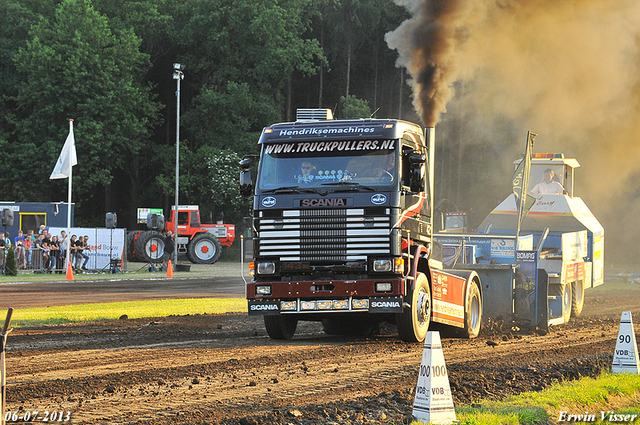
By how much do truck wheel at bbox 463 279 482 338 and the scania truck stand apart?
182 centimetres

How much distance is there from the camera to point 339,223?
11953mm

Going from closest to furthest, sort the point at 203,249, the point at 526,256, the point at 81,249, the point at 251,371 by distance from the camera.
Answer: the point at 251,371 < the point at 526,256 < the point at 81,249 < the point at 203,249

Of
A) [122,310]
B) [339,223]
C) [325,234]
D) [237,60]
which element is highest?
[237,60]

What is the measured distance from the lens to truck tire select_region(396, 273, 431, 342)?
12.3m

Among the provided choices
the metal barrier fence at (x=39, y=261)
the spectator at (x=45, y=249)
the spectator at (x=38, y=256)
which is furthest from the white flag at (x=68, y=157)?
the metal barrier fence at (x=39, y=261)

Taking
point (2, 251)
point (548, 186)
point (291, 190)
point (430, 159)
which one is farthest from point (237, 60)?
point (291, 190)

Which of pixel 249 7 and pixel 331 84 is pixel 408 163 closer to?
pixel 249 7

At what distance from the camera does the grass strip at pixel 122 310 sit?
17.0m

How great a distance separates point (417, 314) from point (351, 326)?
9.20 ft

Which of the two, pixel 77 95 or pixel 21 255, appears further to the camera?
pixel 77 95

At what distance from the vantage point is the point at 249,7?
188ft

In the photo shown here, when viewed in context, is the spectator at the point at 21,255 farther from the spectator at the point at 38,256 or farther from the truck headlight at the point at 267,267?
the truck headlight at the point at 267,267

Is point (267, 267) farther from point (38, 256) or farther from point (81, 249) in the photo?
point (38, 256)

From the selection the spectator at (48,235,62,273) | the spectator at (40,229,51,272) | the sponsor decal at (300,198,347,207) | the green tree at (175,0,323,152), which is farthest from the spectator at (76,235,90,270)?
the sponsor decal at (300,198,347,207)
